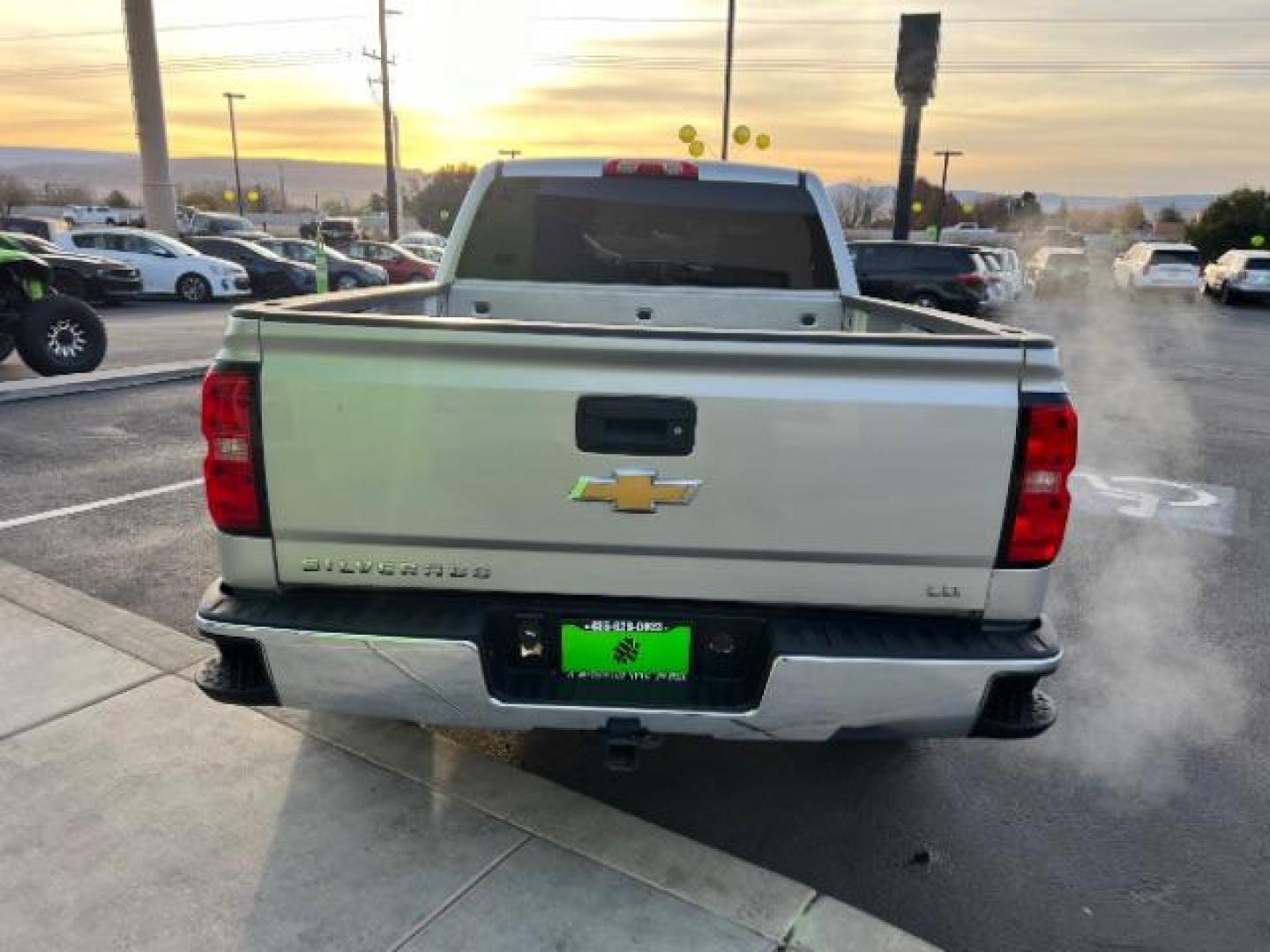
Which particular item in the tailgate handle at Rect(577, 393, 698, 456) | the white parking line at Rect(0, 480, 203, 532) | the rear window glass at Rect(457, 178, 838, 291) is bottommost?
the white parking line at Rect(0, 480, 203, 532)

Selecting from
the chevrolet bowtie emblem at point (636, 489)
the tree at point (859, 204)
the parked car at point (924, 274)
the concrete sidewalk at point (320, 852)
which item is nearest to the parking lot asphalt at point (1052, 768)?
the concrete sidewalk at point (320, 852)

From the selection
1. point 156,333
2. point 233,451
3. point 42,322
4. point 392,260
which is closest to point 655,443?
point 233,451

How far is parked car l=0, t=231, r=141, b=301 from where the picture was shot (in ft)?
60.6

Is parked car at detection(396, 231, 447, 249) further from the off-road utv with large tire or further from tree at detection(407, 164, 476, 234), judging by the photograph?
tree at detection(407, 164, 476, 234)

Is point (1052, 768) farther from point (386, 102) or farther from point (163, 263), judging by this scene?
point (386, 102)

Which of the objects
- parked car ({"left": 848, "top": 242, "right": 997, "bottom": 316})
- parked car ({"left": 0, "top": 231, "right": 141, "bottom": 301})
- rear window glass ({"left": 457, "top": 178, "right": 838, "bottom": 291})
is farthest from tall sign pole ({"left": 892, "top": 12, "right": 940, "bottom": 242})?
rear window glass ({"left": 457, "top": 178, "right": 838, "bottom": 291})

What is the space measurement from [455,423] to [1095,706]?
3.12 m

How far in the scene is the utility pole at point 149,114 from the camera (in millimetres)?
31328

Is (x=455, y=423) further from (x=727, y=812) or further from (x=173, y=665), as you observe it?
(x=173, y=665)

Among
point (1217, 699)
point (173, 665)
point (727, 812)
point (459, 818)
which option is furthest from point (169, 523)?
point (1217, 699)

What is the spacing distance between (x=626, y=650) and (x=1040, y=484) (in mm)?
1140

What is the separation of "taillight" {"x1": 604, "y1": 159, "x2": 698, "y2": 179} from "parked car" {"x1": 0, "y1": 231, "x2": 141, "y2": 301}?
686 inches

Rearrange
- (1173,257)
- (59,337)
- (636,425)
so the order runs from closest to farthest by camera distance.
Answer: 1. (636,425)
2. (59,337)
3. (1173,257)

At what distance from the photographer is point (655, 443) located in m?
2.43
